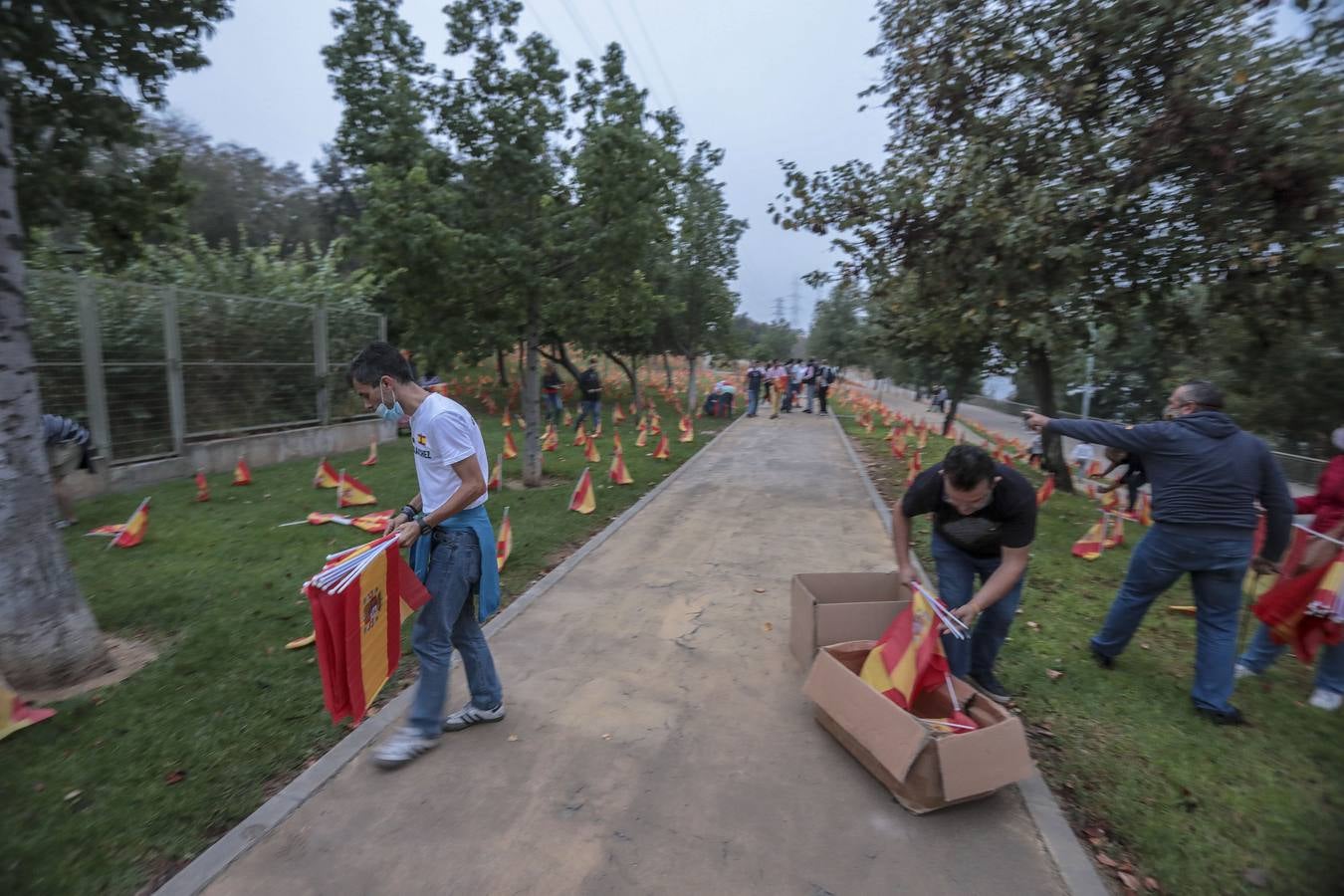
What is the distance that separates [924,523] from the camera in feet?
27.5

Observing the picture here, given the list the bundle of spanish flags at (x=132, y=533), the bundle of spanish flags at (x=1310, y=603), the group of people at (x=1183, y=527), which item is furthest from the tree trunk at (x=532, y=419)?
the bundle of spanish flags at (x=1310, y=603)

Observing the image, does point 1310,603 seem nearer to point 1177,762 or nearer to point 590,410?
point 1177,762

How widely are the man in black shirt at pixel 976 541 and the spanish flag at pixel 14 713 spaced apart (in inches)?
182

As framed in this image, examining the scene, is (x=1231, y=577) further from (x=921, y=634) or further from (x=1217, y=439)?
(x=921, y=634)

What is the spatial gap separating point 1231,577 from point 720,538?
4632 mm

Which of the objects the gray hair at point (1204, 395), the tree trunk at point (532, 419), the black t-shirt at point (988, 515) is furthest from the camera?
the tree trunk at point (532, 419)

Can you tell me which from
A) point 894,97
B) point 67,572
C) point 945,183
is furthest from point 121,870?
point 894,97

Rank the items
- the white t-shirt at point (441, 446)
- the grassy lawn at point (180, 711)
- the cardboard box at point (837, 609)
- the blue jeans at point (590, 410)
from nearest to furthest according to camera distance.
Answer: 1. the grassy lawn at point (180, 711)
2. the white t-shirt at point (441, 446)
3. the cardboard box at point (837, 609)
4. the blue jeans at point (590, 410)

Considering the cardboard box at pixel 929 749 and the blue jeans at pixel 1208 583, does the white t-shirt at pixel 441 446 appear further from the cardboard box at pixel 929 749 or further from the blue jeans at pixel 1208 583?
the blue jeans at pixel 1208 583

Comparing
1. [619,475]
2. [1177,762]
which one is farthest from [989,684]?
[619,475]

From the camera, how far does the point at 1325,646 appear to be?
399cm

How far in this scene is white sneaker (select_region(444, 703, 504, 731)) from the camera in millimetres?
3645

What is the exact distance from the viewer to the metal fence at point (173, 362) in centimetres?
908

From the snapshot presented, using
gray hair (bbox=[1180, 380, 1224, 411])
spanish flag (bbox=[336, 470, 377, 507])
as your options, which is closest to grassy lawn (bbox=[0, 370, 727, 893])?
spanish flag (bbox=[336, 470, 377, 507])
